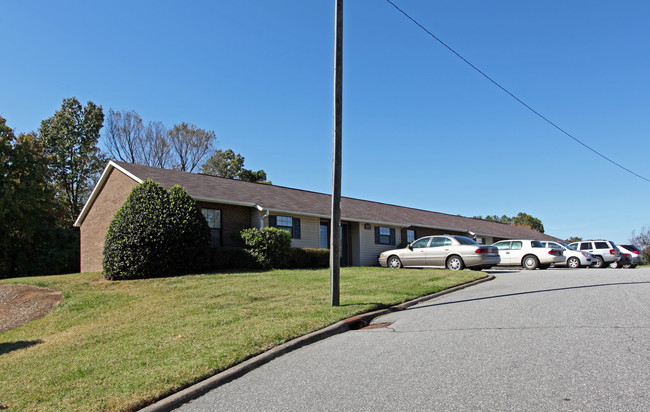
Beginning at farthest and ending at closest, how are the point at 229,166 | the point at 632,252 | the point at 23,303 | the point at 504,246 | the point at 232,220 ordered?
1. the point at 229,166
2. the point at 632,252
3. the point at 504,246
4. the point at 232,220
5. the point at 23,303

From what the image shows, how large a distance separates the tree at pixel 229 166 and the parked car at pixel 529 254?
27.3 m

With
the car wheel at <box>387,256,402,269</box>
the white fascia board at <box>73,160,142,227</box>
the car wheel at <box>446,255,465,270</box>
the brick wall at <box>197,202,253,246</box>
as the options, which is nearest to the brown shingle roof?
the white fascia board at <box>73,160,142,227</box>

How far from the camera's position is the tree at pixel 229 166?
45.2 meters

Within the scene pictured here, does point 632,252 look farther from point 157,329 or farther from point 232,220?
point 157,329

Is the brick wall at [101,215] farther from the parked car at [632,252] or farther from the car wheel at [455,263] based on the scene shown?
the parked car at [632,252]

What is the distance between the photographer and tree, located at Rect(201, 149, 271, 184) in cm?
4519

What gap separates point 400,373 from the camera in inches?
213

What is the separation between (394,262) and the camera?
822 inches

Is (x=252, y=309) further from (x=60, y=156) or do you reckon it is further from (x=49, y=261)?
(x=60, y=156)

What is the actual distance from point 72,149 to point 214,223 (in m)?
24.4

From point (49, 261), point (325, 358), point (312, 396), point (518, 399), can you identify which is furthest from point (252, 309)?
point (49, 261)

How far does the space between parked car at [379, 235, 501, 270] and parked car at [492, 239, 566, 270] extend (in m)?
4.79

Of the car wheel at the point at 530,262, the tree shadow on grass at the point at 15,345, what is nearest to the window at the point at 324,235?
the car wheel at the point at 530,262

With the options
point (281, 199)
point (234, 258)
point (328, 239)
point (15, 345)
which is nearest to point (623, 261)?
point (328, 239)
